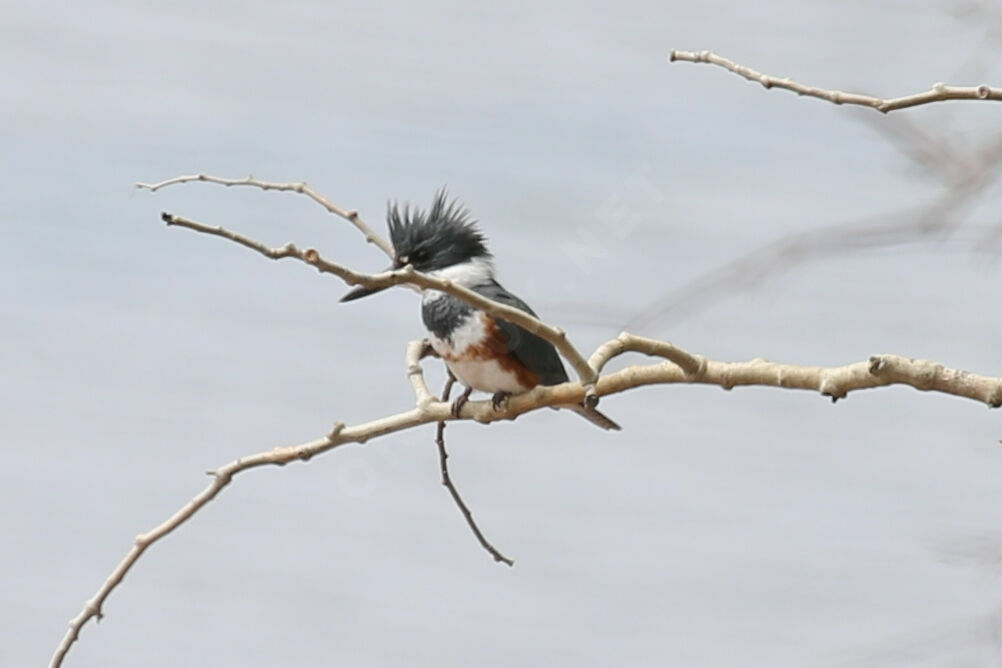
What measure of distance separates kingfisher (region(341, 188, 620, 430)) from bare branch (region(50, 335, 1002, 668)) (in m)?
0.42

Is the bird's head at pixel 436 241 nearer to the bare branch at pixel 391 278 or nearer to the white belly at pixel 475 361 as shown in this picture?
the white belly at pixel 475 361

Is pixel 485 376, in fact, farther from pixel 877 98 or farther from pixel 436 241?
pixel 877 98

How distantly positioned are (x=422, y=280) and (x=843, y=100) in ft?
1.05

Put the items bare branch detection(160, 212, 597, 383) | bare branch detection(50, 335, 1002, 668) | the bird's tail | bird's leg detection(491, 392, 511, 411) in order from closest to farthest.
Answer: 1. bare branch detection(160, 212, 597, 383)
2. bare branch detection(50, 335, 1002, 668)
3. bird's leg detection(491, 392, 511, 411)
4. the bird's tail

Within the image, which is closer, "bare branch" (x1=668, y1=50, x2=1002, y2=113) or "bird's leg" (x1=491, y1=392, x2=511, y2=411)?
"bare branch" (x1=668, y1=50, x2=1002, y2=113)

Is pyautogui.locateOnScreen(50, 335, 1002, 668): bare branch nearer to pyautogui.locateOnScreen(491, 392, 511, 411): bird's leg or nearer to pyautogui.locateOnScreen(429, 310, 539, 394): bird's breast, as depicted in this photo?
pyautogui.locateOnScreen(491, 392, 511, 411): bird's leg

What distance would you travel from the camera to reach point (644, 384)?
1003 mm

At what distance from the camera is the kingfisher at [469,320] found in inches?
66.7

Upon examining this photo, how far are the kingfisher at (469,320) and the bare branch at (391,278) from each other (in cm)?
69

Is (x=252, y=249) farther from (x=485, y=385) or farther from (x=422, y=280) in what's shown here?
(x=485, y=385)

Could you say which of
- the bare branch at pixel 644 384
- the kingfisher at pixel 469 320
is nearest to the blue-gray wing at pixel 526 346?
the kingfisher at pixel 469 320

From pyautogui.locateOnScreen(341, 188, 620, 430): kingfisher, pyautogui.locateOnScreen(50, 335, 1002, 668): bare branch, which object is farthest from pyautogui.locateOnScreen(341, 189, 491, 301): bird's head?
pyautogui.locateOnScreen(50, 335, 1002, 668): bare branch

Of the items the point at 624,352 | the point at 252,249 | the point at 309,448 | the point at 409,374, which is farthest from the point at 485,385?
the point at 252,249

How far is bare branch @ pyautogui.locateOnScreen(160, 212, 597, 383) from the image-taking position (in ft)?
2.51
